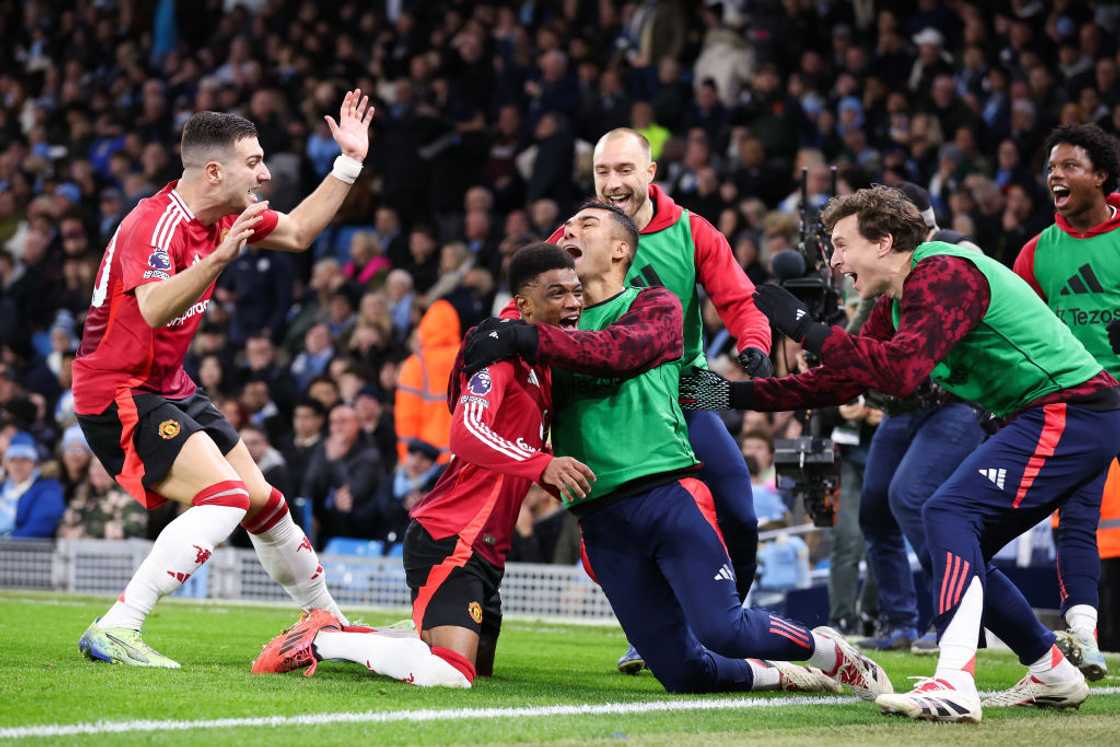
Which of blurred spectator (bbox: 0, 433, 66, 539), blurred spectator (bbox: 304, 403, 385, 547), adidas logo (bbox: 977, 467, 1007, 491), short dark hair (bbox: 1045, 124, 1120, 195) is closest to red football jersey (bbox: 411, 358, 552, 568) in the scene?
adidas logo (bbox: 977, 467, 1007, 491)

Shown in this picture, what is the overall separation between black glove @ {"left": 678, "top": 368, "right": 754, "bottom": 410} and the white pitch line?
1030mm

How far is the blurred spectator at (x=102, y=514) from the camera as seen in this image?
13.1 metres

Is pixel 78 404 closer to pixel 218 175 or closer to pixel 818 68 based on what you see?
pixel 218 175

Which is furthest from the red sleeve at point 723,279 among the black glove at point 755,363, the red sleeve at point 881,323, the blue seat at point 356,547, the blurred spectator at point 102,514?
the blurred spectator at point 102,514

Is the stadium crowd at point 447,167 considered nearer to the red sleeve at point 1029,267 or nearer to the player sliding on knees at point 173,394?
the red sleeve at point 1029,267

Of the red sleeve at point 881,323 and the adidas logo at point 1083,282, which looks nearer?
the red sleeve at point 881,323

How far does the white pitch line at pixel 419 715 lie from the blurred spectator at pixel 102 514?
8.66m

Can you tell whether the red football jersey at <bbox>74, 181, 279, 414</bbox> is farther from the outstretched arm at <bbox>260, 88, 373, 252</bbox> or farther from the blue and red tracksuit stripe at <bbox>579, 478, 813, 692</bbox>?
the blue and red tracksuit stripe at <bbox>579, 478, 813, 692</bbox>

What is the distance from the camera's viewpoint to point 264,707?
473 centimetres

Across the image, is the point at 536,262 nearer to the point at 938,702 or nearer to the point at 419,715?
the point at 419,715

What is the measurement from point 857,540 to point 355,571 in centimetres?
402

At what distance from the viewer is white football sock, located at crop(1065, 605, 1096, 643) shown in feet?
20.8

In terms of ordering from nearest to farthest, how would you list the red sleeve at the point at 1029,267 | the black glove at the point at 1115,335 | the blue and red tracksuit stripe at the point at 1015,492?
the blue and red tracksuit stripe at the point at 1015,492 < the black glove at the point at 1115,335 < the red sleeve at the point at 1029,267

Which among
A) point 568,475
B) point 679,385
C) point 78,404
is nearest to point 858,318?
point 679,385
